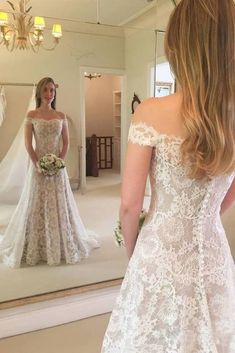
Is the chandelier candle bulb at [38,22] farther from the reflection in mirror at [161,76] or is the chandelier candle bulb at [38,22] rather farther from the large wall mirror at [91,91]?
the reflection in mirror at [161,76]

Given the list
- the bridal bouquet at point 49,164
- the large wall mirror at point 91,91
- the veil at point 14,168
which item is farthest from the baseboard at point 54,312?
the bridal bouquet at point 49,164

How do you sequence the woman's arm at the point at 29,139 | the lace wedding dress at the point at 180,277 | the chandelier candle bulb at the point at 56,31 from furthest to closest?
the woman's arm at the point at 29,139 < the chandelier candle bulb at the point at 56,31 < the lace wedding dress at the point at 180,277

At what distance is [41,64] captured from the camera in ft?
6.88

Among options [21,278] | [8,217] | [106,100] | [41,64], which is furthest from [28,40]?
[21,278]

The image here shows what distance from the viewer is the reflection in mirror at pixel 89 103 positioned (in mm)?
2104

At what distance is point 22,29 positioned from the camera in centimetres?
201

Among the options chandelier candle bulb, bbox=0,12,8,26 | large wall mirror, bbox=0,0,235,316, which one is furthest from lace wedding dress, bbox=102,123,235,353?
chandelier candle bulb, bbox=0,12,8,26

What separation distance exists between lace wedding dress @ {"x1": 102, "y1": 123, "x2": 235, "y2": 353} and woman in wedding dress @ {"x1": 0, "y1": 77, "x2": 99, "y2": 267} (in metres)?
1.33

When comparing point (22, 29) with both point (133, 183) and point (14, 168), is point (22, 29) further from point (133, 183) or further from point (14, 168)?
point (133, 183)

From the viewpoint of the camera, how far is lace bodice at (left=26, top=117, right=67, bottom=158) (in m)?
2.25

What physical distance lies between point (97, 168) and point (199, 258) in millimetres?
1522

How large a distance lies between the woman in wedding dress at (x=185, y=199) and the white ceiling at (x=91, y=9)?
4.44ft

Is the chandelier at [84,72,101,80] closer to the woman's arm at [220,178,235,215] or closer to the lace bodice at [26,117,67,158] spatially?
the lace bodice at [26,117,67,158]

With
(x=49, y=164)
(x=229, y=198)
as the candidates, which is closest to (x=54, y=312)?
(x=49, y=164)
